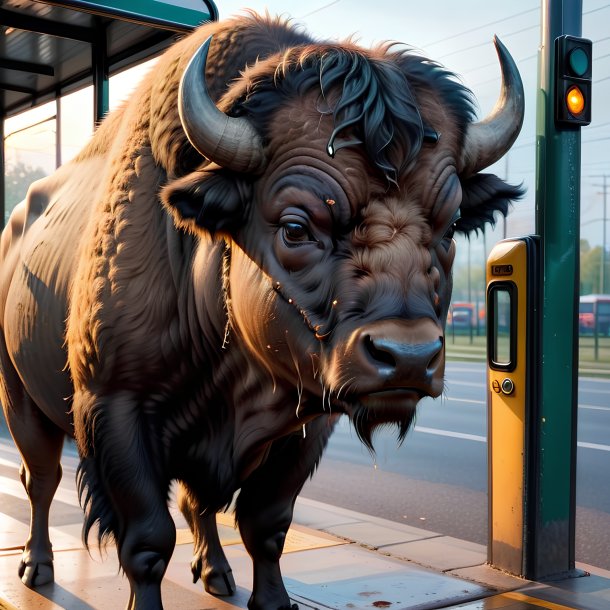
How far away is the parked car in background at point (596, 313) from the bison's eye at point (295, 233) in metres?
19.8

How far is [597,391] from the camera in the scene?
1614cm

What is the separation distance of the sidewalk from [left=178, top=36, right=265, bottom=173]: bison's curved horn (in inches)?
92.4

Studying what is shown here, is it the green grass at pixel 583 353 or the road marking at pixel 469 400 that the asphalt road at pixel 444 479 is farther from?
the green grass at pixel 583 353

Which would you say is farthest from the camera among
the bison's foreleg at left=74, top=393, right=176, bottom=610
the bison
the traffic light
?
the traffic light

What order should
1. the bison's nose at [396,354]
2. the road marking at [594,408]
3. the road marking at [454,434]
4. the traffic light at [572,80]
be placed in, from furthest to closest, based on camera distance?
the road marking at [594,408]
the road marking at [454,434]
the traffic light at [572,80]
the bison's nose at [396,354]

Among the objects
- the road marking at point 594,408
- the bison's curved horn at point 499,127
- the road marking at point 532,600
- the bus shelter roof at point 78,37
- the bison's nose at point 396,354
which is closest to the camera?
the bison's nose at point 396,354

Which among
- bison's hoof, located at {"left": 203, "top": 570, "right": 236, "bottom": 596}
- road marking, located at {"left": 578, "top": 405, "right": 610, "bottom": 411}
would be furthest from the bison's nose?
road marking, located at {"left": 578, "top": 405, "right": 610, "bottom": 411}

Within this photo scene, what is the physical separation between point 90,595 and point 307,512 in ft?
8.12

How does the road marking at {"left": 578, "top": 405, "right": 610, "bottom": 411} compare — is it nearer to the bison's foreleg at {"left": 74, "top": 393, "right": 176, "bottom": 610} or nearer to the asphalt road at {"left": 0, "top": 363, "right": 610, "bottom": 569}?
the asphalt road at {"left": 0, "top": 363, "right": 610, "bottom": 569}

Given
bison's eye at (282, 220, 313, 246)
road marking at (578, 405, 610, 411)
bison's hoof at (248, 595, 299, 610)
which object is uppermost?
bison's eye at (282, 220, 313, 246)

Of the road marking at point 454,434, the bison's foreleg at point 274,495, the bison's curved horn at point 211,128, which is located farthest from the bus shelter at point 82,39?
the road marking at point 454,434

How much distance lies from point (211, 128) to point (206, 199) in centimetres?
23

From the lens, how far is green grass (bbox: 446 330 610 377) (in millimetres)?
20244

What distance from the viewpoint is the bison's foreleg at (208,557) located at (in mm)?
4367
